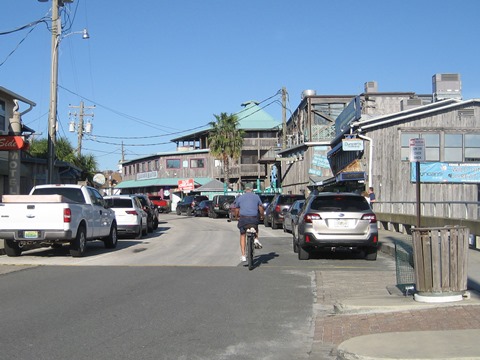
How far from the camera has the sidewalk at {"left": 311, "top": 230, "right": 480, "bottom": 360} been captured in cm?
543

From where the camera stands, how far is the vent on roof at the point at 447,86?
31.8 meters

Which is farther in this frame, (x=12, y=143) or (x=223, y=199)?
(x=223, y=199)

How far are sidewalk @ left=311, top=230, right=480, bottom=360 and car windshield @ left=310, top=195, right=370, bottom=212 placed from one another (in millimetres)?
4236

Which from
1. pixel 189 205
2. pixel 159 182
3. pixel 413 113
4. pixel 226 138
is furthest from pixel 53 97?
pixel 159 182

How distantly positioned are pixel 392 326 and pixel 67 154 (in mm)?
39445

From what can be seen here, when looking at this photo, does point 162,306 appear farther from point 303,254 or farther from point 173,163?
point 173,163

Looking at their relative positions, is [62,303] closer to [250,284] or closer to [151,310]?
[151,310]

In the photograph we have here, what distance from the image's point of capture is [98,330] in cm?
687

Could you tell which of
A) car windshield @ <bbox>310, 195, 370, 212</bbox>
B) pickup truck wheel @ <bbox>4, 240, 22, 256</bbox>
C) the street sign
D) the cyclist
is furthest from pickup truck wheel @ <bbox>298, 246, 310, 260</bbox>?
the street sign

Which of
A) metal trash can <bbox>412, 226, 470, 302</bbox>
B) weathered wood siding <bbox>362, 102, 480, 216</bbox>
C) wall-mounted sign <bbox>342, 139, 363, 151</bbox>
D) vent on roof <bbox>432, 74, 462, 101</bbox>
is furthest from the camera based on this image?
vent on roof <bbox>432, 74, 462, 101</bbox>

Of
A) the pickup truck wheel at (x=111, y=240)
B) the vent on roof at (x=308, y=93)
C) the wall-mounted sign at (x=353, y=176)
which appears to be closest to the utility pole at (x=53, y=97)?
the pickup truck wheel at (x=111, y=240)

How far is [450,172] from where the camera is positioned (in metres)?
28.5

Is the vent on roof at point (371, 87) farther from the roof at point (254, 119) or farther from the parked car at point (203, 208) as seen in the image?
the roof at point (254, 119)

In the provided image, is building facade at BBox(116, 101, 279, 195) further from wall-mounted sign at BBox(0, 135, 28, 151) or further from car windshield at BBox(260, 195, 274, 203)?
wall-mounted sign at BBox(0, 135, 28, 151)
